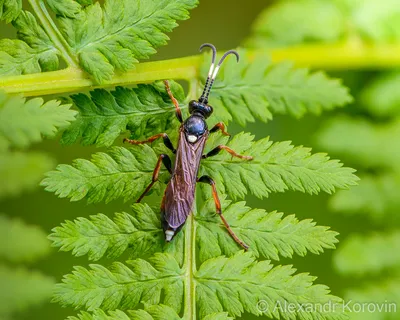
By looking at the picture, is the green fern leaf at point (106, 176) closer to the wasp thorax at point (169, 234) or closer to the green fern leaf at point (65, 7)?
the wasp thorax at point (169, 234)

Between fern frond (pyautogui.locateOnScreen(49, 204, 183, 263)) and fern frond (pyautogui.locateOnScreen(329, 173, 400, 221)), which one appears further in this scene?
fern frond (pyautogui.locateOnScreen(329, 173, 400, 221))

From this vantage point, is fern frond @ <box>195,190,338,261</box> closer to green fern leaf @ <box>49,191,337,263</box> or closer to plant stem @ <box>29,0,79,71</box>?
green fern leaf @ <box>49,191,337,263</box>

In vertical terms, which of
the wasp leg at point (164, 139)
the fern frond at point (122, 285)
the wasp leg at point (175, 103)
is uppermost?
the wasp leg at point (175, 103)

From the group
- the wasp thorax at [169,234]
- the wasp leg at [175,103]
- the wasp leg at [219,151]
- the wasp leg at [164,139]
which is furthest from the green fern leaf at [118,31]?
the wasp thorax at [169,234]

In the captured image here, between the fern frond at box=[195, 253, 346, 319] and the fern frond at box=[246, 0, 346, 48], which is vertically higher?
the fern frond at box=[246, 0, 346, 48]

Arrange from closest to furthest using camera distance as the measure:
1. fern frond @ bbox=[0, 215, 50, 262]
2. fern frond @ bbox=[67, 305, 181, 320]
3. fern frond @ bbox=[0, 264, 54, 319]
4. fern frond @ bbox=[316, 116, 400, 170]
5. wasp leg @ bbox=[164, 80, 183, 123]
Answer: fern frond @ bbox=[67, 305, 181, 320] → wasp leg @ bbox=[164, 80, 183, 123] → fern frond @ bbox=[0, 264, 54, 319] → fern frond @ bbox=[0, 215, 50, 262] → fern frond @ bbox=[316, 116, 400, 170]

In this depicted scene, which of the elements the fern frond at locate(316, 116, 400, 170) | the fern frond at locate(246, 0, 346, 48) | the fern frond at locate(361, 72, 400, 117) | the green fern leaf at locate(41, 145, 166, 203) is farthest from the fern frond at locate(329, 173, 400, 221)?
the green fern leaf at locate(41, 145, 166, 203)

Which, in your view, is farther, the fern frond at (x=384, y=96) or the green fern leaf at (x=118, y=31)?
the fern frond at (x=384, y=96)
